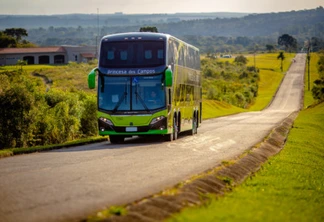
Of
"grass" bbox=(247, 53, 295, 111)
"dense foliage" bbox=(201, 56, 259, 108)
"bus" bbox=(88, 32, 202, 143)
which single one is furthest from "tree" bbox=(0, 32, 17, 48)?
"bus" bbox=(88, 32, 202, 143)

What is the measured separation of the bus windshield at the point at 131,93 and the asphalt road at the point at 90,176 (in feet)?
6.42

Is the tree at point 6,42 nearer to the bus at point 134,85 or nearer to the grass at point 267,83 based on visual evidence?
the grass at point 267,83

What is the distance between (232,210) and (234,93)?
340 feet

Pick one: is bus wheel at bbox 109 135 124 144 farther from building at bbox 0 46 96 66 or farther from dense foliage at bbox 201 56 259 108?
building at bbox 0 46 96 66

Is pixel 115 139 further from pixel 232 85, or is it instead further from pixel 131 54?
pixel 232 85

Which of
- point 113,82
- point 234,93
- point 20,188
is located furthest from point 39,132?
point 234,93

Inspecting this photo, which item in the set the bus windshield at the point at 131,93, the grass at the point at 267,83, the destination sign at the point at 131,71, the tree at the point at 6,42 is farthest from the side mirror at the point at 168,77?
the tree at the point at 6,42

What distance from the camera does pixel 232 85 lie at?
415 feet

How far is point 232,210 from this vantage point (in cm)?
1068

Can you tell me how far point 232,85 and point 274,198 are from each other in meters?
114

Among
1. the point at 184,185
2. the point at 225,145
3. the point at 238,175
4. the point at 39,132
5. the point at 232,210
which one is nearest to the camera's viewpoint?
the point at 232,210

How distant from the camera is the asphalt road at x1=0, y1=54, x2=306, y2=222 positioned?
34.4ft

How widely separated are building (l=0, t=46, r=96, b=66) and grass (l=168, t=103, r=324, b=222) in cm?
10631

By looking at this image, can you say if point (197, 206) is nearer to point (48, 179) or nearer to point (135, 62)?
point (48, 179)
